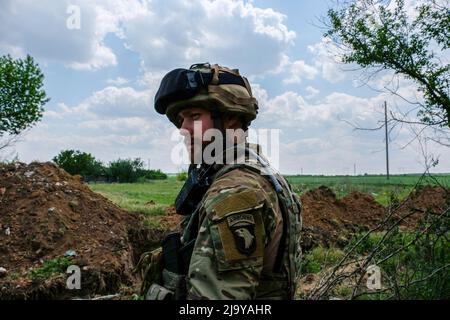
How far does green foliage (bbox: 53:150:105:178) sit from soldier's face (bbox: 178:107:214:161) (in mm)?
36695

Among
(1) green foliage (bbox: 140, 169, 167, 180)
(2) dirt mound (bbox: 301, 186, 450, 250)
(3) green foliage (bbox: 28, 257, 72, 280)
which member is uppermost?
(1) green foliage (bbox: 140, 169, 167, 180)

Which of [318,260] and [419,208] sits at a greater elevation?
[419,208]

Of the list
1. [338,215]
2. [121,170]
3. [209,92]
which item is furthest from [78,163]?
[209,92]

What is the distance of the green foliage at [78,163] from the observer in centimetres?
3791

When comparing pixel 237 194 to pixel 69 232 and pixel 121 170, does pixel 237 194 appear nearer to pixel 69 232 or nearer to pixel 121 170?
pixel 69 232

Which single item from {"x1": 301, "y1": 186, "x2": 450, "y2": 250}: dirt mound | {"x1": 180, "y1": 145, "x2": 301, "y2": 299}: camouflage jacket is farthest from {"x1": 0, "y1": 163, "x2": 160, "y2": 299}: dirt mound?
{"x1": 180, "y1": 145, "x2": 301, "y2": 299}: camouflage jacket

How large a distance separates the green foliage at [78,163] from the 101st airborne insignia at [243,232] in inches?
1466

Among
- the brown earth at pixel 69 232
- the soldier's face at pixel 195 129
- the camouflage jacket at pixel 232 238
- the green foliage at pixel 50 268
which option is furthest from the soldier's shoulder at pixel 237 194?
the green foliage at pixel 50 268

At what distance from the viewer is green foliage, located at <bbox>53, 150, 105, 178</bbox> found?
124ft

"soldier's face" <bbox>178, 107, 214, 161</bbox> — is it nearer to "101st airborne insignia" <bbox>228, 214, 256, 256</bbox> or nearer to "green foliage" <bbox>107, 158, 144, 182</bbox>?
"101st airborne insignia" <bbox>228, 214, 256, 256</bbox>

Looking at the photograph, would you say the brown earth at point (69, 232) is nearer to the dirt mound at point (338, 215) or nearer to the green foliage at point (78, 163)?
the dirt mound at point (338, 215)

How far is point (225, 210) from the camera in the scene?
62.4 inches

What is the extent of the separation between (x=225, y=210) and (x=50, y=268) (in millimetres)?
7190
